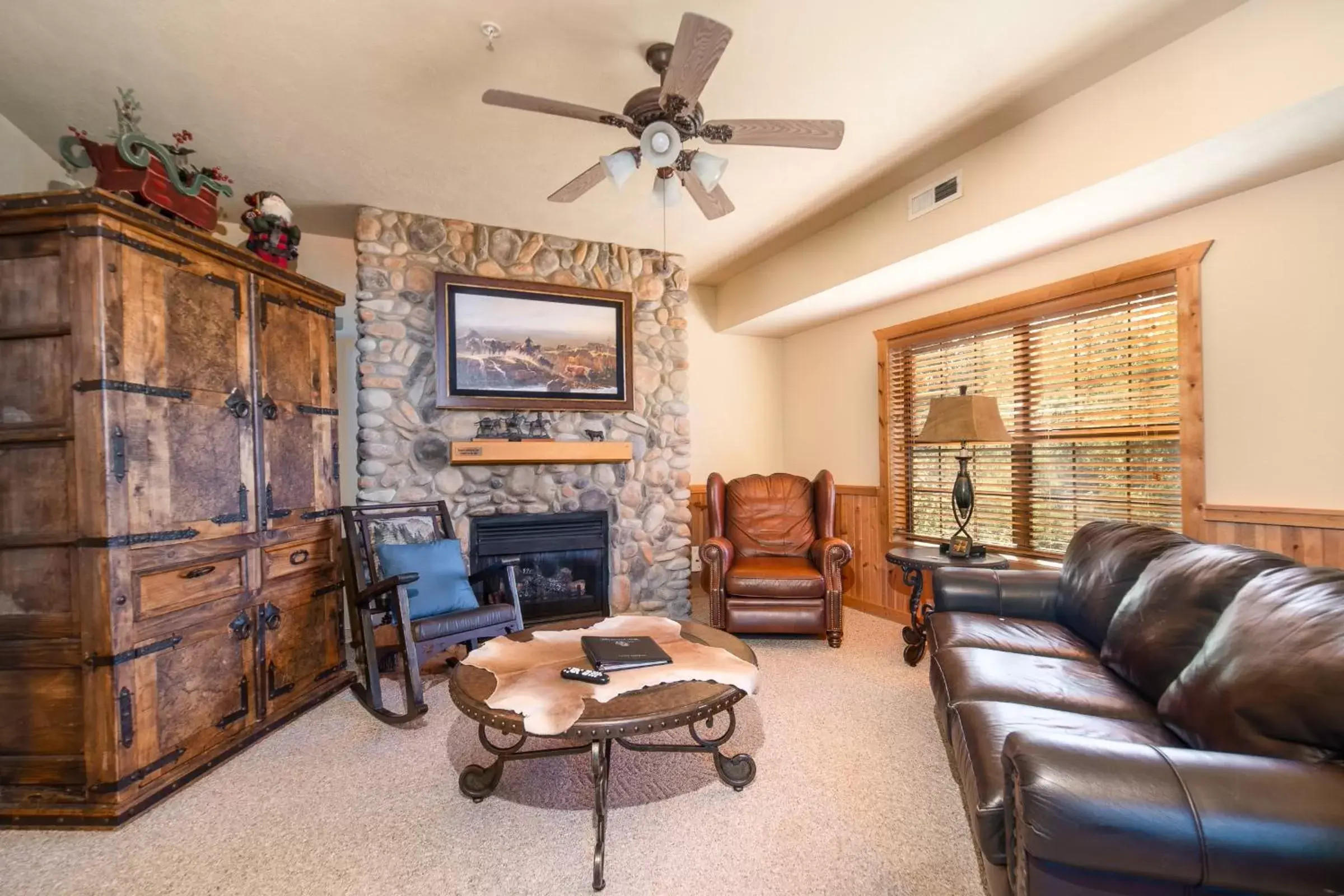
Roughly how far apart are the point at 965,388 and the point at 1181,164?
1.60 metres

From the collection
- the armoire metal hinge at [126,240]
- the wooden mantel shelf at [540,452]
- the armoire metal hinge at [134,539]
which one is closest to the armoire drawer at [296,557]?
the armoire metal hinge at [134,539]

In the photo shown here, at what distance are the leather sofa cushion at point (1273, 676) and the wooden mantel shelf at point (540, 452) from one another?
119 inches

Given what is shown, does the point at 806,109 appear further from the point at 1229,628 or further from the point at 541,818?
the point at 541,818

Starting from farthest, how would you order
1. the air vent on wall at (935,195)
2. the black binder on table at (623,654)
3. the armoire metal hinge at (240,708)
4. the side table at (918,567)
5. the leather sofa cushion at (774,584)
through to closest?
the leather sofa cushion at (774,584)
the side table at (918,567)
the air vent on wall at (935,195)
the armoire metal hinge at (240,708)
the black binder on table at (623,654)

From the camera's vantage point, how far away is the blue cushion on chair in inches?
112

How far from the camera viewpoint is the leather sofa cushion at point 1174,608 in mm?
1585

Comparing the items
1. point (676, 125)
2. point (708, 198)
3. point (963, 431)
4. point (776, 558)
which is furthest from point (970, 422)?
point (676, 125)

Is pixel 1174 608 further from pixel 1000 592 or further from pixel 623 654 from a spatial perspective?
pixel 623 654

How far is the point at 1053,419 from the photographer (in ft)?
10.5

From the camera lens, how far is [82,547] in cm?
189

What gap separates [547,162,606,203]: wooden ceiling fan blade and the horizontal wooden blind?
2535 mm

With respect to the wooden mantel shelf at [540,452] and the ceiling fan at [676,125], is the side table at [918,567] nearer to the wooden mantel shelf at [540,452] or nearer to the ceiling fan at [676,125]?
the wooden mantel shelf at [540,452]

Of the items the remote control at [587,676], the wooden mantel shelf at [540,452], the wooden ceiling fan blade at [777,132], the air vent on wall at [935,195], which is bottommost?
the remote control at [587,676]

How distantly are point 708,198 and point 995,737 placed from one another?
218 cm
